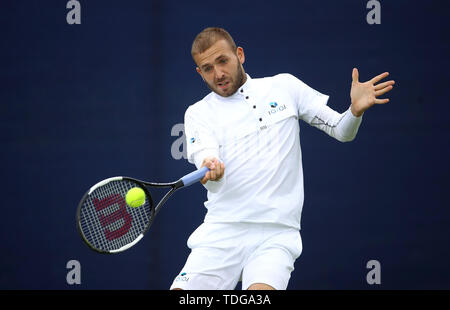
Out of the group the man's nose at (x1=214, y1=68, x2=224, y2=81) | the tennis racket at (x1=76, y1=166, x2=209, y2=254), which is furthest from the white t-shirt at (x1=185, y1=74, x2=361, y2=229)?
the tennis racket at (x1=76, y1=166, x2=209, y2=254)

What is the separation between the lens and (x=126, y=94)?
408cm

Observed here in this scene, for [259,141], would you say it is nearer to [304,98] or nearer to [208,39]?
[304,98]

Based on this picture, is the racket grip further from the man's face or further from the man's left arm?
the man's left arm

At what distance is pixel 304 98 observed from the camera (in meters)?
2.99

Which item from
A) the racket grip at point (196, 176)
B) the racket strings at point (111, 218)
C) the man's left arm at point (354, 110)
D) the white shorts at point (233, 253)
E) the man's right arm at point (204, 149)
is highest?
the man's left arm at point (354, 110)

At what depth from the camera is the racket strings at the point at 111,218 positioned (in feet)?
9.06

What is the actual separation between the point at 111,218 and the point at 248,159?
0.65m

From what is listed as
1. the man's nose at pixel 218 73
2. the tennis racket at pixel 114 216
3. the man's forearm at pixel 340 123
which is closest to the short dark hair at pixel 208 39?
the man's nose at pixel 218 73

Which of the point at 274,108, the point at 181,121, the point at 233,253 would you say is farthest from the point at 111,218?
the point at 181,121

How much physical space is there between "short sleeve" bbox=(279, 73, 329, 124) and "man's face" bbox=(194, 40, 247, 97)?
239 millimetres

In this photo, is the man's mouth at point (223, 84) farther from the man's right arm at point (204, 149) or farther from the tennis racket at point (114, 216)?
the tennis racket at point (114, 216)

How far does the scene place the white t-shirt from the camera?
2.82 m
